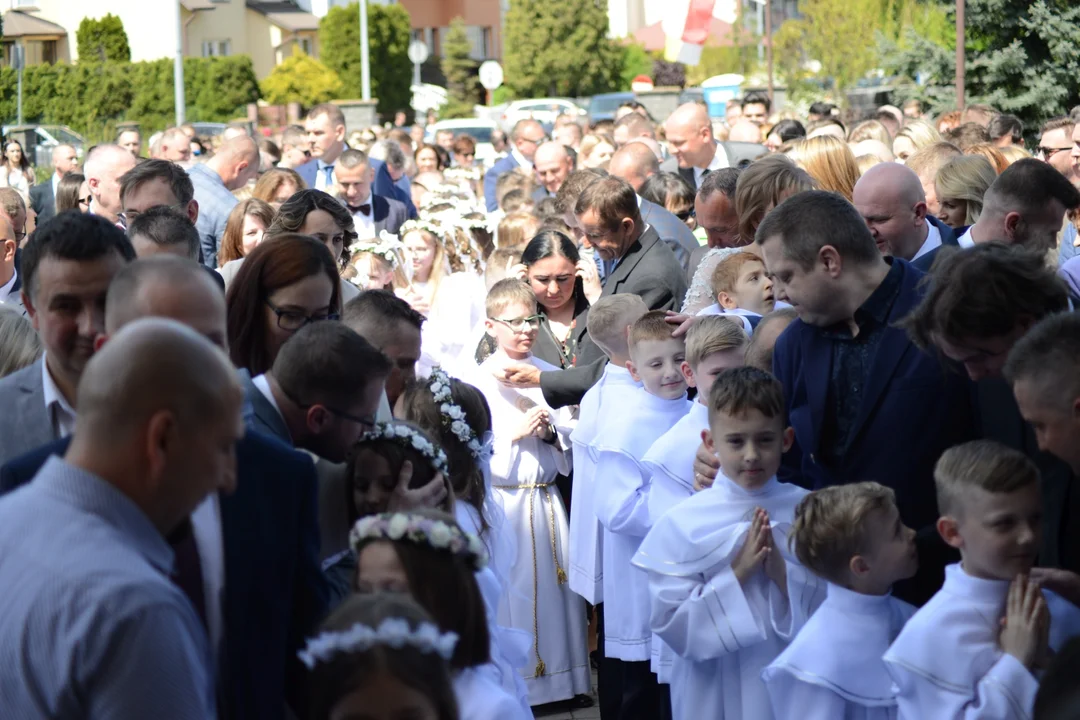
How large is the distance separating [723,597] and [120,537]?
2738 mm

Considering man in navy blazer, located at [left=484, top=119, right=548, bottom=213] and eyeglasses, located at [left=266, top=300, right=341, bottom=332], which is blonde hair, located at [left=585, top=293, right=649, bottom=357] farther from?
man in navy blazer, located at [left=484, top=119, right=548, bottom=213]

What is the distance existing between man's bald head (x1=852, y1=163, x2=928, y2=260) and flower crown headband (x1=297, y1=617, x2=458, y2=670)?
362 centimetres

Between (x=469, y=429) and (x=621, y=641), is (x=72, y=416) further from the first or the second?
(x=621, y=641)

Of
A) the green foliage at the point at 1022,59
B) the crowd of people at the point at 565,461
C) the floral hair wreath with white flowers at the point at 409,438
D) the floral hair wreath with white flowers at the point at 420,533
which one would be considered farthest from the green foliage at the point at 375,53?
the floral hair wreath with white flowers at the point at 420,533

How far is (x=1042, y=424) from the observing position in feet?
10.7

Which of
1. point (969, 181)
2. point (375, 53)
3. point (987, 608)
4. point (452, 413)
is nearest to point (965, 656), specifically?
point (987, 608)

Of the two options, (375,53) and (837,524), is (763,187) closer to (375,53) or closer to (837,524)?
(837,524)

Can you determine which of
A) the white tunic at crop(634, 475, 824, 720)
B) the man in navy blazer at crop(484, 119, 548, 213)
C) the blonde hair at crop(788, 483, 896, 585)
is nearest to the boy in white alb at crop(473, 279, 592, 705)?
the white tunic at crop(634, 475, 824, 720)

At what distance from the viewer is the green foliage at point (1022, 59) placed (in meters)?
19.1

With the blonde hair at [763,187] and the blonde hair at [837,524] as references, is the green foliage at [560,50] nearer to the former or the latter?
the blonde hair at [763,187]

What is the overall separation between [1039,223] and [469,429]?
8.18ft

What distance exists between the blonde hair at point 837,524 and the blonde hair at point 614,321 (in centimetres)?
200

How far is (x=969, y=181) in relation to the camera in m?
6.98

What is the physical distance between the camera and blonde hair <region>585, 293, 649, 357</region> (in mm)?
6098
